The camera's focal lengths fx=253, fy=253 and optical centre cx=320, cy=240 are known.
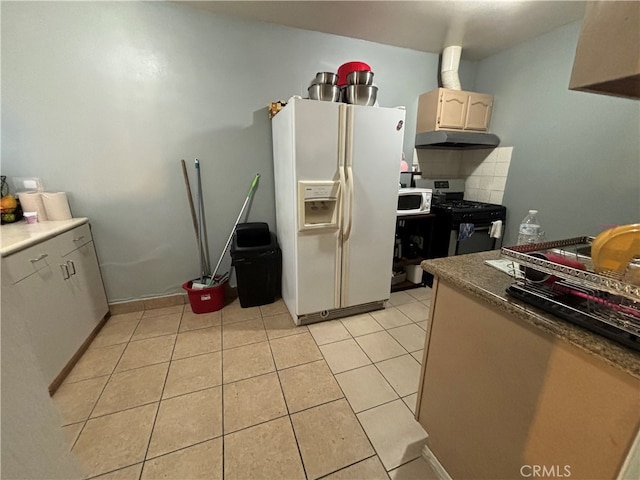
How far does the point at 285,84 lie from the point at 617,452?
2.79 meters

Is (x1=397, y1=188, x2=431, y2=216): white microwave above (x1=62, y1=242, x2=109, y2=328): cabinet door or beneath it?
above

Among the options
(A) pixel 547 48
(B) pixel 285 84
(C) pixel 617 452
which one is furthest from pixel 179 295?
(A) pixel 547 48

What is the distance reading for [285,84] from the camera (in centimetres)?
234

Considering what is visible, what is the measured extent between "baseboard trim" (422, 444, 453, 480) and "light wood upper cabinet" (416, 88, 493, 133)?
274 cm

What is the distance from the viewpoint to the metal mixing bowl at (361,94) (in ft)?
6.05

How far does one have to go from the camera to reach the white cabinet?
1.38 meters

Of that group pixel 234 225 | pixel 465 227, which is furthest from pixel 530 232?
pixel 234 225

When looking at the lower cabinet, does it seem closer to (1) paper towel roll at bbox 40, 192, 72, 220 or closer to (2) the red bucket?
(2) the red bucket

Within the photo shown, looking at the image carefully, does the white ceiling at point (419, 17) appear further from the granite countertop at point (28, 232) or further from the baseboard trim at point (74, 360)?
the baseboard trim at point (74, 360)

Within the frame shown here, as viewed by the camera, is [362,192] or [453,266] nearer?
[453,266]

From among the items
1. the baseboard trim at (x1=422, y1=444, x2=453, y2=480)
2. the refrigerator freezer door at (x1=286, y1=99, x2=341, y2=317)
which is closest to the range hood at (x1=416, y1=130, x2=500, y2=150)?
the refrigerator freezer door at (x1=286, y1=99, x2=341, y2=317)

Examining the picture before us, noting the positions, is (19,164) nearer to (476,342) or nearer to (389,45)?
(476,342)

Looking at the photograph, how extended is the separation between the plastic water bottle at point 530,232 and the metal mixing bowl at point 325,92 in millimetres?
1528

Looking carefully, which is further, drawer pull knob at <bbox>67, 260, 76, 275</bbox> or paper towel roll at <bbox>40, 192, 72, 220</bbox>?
paper towel roll at <bbox>40, 192, 72, 220</bbox>
